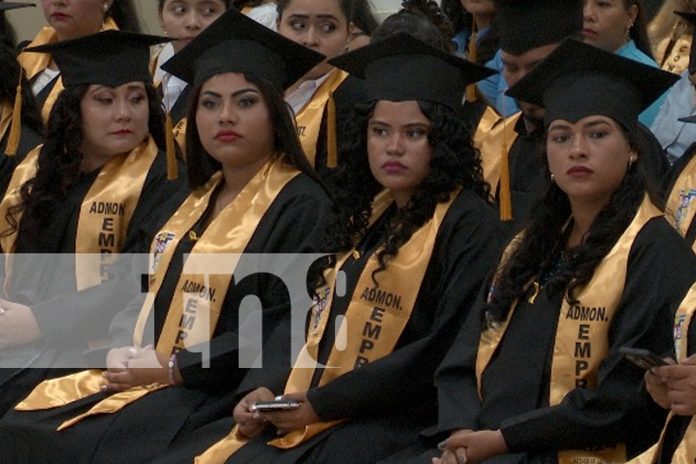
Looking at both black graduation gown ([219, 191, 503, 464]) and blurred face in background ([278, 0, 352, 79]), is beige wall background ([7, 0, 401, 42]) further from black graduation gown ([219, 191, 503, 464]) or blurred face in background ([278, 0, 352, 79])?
black graduation gown ([219, 191, 503, 464])

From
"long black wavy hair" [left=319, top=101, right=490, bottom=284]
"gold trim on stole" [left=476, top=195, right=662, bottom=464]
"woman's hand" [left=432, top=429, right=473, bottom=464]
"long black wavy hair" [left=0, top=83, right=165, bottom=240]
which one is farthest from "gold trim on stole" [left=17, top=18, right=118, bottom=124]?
"gold trim on stole" [left=476, top=195, right=662, bottom=464]

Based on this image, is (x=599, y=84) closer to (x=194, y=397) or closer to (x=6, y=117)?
(x=194, y=397)

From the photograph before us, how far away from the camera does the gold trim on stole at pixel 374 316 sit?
4.94m

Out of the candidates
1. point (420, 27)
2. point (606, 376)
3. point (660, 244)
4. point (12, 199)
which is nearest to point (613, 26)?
point (420, 27)

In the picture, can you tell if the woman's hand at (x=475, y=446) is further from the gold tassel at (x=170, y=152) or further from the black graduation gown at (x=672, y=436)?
the gold tassel at (x=170, y=152)

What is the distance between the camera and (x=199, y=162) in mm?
5684

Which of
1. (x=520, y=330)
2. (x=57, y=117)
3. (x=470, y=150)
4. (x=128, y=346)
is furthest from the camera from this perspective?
(x=57, y=117)

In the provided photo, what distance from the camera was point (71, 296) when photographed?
19.3 feet

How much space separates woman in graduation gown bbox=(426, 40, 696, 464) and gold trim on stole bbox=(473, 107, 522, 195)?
0.77 metres

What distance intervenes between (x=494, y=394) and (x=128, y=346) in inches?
59.4

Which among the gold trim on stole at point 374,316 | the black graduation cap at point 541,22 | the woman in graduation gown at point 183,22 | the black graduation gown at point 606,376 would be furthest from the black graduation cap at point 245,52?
the black graduation gown at point 606,376

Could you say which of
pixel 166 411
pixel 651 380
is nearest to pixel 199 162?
pixel 166 411

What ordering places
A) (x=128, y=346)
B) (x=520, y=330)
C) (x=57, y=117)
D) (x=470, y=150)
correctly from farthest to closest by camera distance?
1. (x=57, y=117)
2. (x=128, y=346)
3. (x=470, y=150)
4. (x=520, y=330)

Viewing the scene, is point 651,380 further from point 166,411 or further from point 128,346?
point 128,346
